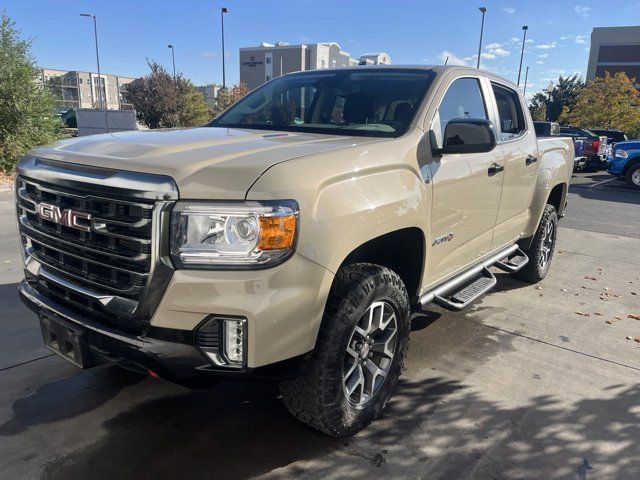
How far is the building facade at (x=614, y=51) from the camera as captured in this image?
49812mm

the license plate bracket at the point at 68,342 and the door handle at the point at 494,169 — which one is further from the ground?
the door handle at the point at 494,169

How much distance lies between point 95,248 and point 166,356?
1.98 ft

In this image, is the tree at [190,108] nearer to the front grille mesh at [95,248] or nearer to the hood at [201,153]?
the hood at [201,153]

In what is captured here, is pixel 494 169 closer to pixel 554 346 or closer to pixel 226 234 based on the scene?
pixel 554 346

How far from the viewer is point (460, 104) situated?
3.81 meters

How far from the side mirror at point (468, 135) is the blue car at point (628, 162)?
1463cm

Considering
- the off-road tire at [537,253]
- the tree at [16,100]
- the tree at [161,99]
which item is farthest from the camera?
the tree at [161,99]

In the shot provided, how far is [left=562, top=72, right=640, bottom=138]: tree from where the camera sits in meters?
28.3

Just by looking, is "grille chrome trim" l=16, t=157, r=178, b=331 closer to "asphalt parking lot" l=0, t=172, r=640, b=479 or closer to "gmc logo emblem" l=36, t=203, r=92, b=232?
"gmc logo emblem" l=36, t=203, r=92, b=232

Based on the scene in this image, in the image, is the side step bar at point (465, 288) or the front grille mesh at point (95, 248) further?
the side step bar at point (465, 288)

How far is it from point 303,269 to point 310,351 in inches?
16.6

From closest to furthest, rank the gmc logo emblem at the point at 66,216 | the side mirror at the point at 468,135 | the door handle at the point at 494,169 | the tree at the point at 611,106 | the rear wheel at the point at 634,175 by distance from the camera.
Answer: the gmc logo emblem at the point at 66,216 → the side mirror at the point at 468,135 → the door handle at the point at 494,169 → the rear wheel at the point at 634,175 → the tree at the point at 611,106

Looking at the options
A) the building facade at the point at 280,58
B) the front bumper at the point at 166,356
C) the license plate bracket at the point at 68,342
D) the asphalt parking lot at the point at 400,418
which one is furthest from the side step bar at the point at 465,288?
the building facade at the point at 280,58

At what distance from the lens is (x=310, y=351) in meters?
2.44
